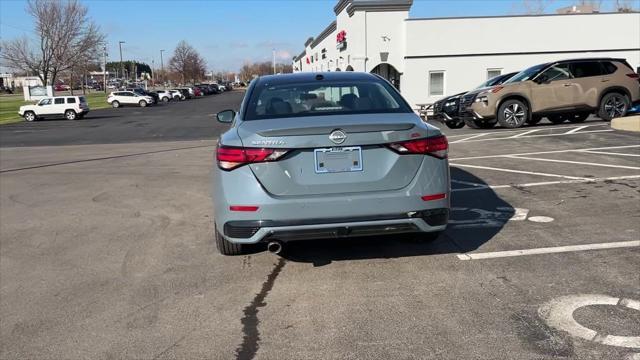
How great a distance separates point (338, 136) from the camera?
4023 millimetres

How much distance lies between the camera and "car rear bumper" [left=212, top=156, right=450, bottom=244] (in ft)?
13.3

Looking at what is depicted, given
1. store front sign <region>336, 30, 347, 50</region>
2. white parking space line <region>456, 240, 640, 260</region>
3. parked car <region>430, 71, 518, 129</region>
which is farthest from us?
store front sign <region>336, 30, 347, 50</region>

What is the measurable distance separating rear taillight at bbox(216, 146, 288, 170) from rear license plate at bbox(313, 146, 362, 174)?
0.85ft

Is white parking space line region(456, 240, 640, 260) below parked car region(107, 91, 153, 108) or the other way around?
below

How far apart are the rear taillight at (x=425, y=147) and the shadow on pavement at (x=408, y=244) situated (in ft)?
3.60

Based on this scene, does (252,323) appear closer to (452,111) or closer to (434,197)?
(434,197)

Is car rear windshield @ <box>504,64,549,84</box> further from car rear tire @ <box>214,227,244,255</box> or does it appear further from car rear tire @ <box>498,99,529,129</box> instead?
car rear tire @ <box>214,227,244,255</box>

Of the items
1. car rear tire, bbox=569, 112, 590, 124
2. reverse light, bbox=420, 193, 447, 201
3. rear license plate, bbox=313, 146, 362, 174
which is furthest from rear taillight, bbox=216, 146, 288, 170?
car rear tire, bbox=569, 112, 590, 124

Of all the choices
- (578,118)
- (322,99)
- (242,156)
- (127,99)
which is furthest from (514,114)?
(127,99)

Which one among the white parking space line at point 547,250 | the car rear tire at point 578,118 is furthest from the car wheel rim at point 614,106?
the white parking space line at point 547,250

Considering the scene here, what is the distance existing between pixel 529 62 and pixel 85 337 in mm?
29789

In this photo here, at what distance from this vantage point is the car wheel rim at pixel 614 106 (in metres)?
15.1

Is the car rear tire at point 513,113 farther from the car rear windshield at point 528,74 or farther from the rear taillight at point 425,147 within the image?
the rear taillight at point 425,147

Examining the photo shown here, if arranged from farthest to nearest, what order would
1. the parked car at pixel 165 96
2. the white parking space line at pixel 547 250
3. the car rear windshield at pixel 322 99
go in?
the parked car at pixel 165 96 < the white parking space line at pixel 547 250 < the car rear windshield at pixel 322 99
